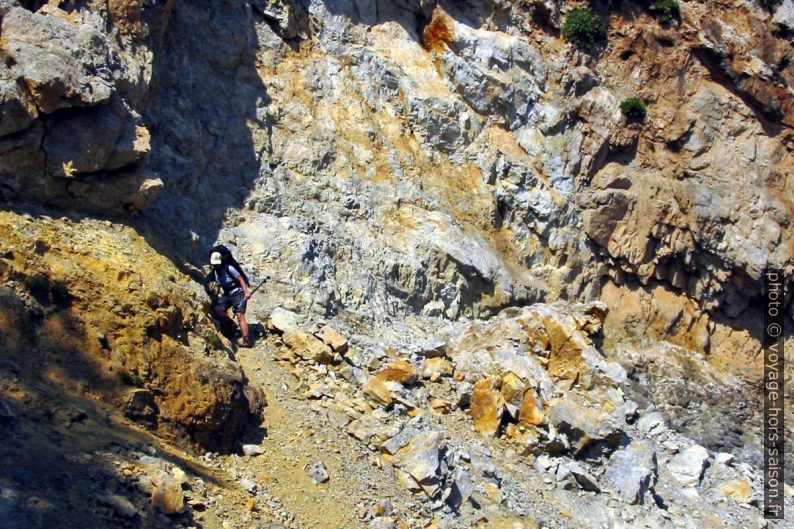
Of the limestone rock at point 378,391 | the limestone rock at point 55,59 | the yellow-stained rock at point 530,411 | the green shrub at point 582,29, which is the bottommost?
the yellow-stained rock at point 530,411

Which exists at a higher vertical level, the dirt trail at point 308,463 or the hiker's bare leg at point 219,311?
the hiker's bare leg at point 219,311

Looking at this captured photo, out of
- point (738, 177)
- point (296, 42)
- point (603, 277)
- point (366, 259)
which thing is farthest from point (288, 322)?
point (738, 177)

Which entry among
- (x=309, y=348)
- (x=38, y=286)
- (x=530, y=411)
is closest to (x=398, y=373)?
(x=309, y=348)

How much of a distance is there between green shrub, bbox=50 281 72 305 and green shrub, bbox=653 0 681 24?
19.9 m

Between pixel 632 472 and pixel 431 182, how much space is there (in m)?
8.34

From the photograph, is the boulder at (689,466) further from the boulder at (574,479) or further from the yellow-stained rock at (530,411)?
the yellow-stained rock at (530,411)

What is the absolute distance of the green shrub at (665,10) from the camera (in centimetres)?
2423

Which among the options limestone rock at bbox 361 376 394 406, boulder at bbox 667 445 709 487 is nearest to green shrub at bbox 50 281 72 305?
limestone rock at bbox 361 376 394 406

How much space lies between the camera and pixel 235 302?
13633 mm

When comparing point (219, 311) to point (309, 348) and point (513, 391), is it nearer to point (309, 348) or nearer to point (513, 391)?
point (309, 348)

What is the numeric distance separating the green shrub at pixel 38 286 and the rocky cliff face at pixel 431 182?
0.83 feet

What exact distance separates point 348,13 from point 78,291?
12.3 meters

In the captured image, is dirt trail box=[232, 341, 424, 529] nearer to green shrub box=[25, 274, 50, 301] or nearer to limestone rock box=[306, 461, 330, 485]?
limestone rock box=[306, 461, 330, 485]

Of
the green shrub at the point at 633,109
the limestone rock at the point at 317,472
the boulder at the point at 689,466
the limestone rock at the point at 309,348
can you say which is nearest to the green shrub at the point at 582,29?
the green shrub at the point at 633,109
